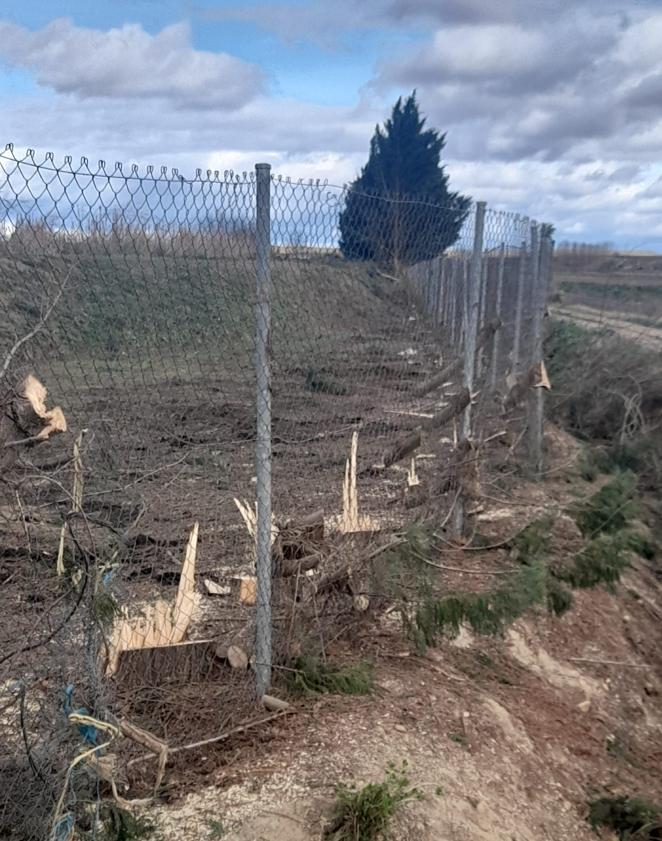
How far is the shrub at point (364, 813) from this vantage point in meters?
3.46

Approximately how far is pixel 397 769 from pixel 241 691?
82 centimetres

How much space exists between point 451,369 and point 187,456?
3273 millimetres

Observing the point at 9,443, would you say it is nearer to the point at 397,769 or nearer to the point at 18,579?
the point at 18,579

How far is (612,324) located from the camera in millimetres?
13266

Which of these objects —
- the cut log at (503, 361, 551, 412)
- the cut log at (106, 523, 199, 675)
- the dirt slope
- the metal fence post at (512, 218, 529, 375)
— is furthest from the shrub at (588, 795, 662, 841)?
the metal fence post at (512, 218, 529, 375)

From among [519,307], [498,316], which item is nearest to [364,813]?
[498,316]

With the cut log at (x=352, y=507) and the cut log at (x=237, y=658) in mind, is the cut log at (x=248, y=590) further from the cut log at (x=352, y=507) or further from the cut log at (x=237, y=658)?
the cut log at (x=352, y=507)

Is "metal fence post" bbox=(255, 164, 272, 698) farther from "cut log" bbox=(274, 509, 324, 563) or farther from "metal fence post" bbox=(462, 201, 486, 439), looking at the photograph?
"metal fence post" bbox=(462, 201, 486, 439)

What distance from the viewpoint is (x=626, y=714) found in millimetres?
5855

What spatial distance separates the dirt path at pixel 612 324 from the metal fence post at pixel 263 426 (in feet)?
30.7

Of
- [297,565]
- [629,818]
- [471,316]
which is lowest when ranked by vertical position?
[629,818]

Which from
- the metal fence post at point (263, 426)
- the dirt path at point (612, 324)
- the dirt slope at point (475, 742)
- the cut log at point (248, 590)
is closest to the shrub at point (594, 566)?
the dirt slope at point (475, 742)

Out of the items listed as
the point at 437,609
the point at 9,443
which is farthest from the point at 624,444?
the point at 9,443

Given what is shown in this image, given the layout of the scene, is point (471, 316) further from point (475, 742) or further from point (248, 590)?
point (475, 742)
